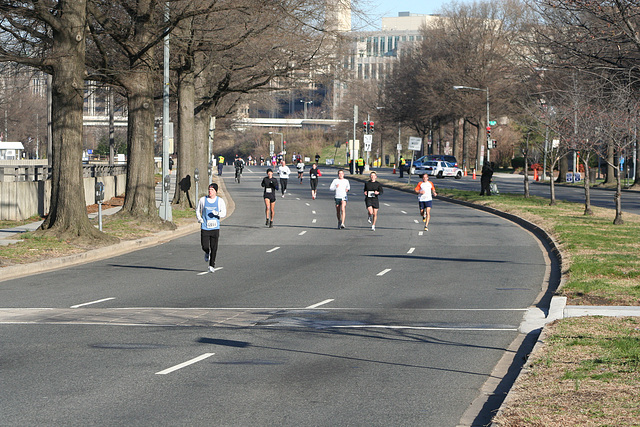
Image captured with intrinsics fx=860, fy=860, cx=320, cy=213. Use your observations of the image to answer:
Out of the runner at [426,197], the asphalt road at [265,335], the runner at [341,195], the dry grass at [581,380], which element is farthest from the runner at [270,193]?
the dry grass at [581,380]

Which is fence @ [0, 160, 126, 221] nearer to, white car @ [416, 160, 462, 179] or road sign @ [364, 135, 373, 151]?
road sign @ [364, 135, 373, 151]

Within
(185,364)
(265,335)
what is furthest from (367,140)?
(185,364)

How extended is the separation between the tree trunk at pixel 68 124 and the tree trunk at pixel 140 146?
190 inches

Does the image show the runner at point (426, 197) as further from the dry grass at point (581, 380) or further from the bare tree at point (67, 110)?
the dry grass at point (581, 380)

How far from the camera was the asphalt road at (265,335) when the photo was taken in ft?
24.1

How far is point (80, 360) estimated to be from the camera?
915 centimetres

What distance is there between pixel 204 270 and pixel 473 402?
36.6 feet

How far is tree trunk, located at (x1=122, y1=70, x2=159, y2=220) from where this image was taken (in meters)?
26.8

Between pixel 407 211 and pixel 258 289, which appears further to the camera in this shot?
pixel 407 211

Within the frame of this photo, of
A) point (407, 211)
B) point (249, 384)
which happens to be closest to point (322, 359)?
point (249, 384)

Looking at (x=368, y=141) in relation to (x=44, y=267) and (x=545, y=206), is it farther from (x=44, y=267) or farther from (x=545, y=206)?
(x=44, y=267)

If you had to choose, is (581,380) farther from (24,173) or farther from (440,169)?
(440,169)

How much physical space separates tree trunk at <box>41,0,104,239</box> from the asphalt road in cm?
209

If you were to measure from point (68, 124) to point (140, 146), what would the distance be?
5.62m
